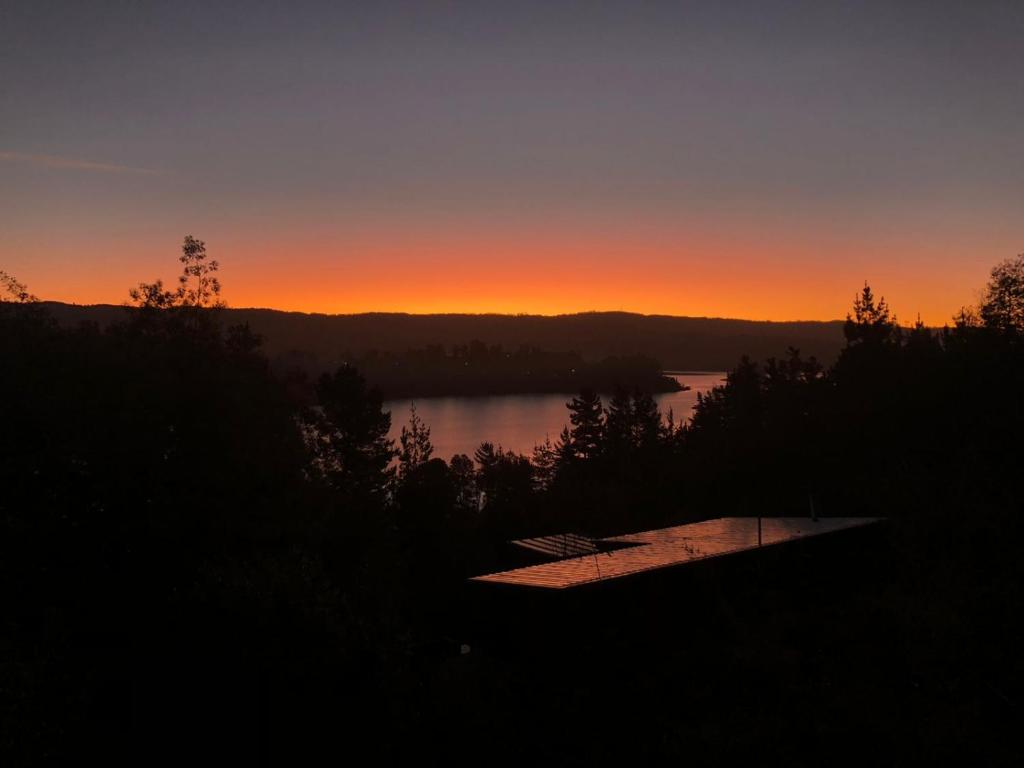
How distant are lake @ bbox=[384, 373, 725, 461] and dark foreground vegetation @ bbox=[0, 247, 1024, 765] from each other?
4912 centimetres

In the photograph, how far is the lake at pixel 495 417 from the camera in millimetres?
81625

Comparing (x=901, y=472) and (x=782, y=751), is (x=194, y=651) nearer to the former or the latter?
(x=782, y=751)

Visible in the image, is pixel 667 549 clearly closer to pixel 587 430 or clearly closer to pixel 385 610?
pixel 385 610

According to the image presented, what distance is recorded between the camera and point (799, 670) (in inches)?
448

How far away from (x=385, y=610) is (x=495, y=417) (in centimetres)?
9955

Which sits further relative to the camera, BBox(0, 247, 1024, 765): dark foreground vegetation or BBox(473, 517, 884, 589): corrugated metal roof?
BBox(473, 517, 884, 589): corrugated metal roof

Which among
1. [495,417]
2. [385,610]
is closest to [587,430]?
[385,610]

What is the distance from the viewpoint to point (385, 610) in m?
11.6

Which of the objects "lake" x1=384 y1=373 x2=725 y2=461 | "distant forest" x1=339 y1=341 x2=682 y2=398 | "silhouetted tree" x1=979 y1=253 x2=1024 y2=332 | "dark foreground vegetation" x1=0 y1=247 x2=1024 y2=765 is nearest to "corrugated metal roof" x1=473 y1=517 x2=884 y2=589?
"dark foreground vegetation" x1=0 y1=247 x2=1024 y2=765

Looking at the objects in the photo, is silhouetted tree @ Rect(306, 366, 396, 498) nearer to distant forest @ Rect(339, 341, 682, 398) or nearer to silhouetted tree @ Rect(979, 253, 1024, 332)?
silhouetted tree @ Rect(979, 253, 1024, 332)

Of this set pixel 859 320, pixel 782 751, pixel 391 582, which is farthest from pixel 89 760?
pixel 859 320

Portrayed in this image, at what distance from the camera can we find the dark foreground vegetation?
9500mm

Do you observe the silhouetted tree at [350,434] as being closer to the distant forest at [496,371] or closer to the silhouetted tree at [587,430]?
the silhouetted tree at [587,430]

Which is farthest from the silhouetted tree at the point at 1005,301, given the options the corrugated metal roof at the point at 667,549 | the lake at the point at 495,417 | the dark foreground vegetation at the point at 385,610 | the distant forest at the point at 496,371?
the distant forest at the point at 496,371
